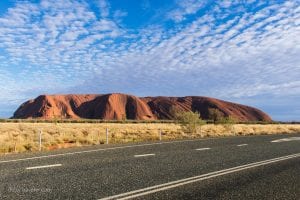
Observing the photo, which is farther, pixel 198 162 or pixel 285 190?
pixel 198 162

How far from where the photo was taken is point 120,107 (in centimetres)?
12631

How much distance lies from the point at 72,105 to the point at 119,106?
74.7ft

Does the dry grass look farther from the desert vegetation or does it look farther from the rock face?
the rock face

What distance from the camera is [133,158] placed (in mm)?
12352

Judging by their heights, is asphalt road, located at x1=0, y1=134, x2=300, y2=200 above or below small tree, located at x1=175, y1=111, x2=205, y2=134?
below

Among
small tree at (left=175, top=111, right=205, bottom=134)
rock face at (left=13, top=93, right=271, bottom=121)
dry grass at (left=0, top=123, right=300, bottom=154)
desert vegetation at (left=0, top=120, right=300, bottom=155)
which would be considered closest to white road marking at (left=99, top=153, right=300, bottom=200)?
desert vegetation at (left=0, top=120, right=300, bottom=155)

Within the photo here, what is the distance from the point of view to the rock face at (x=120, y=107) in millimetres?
124062

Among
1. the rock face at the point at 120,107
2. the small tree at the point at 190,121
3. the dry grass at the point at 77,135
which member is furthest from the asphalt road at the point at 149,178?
the rock face at the point at 120,107

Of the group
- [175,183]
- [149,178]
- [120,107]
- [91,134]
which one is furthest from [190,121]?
[120,107]

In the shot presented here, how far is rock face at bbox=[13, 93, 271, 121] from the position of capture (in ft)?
407

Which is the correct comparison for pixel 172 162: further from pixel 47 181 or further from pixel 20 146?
pixel 20 146

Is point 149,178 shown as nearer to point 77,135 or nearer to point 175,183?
point 175,183

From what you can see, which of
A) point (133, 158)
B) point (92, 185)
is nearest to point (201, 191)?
point (92, 185)

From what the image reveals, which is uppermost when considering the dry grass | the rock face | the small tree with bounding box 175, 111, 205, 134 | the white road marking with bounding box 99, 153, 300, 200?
the rock face
